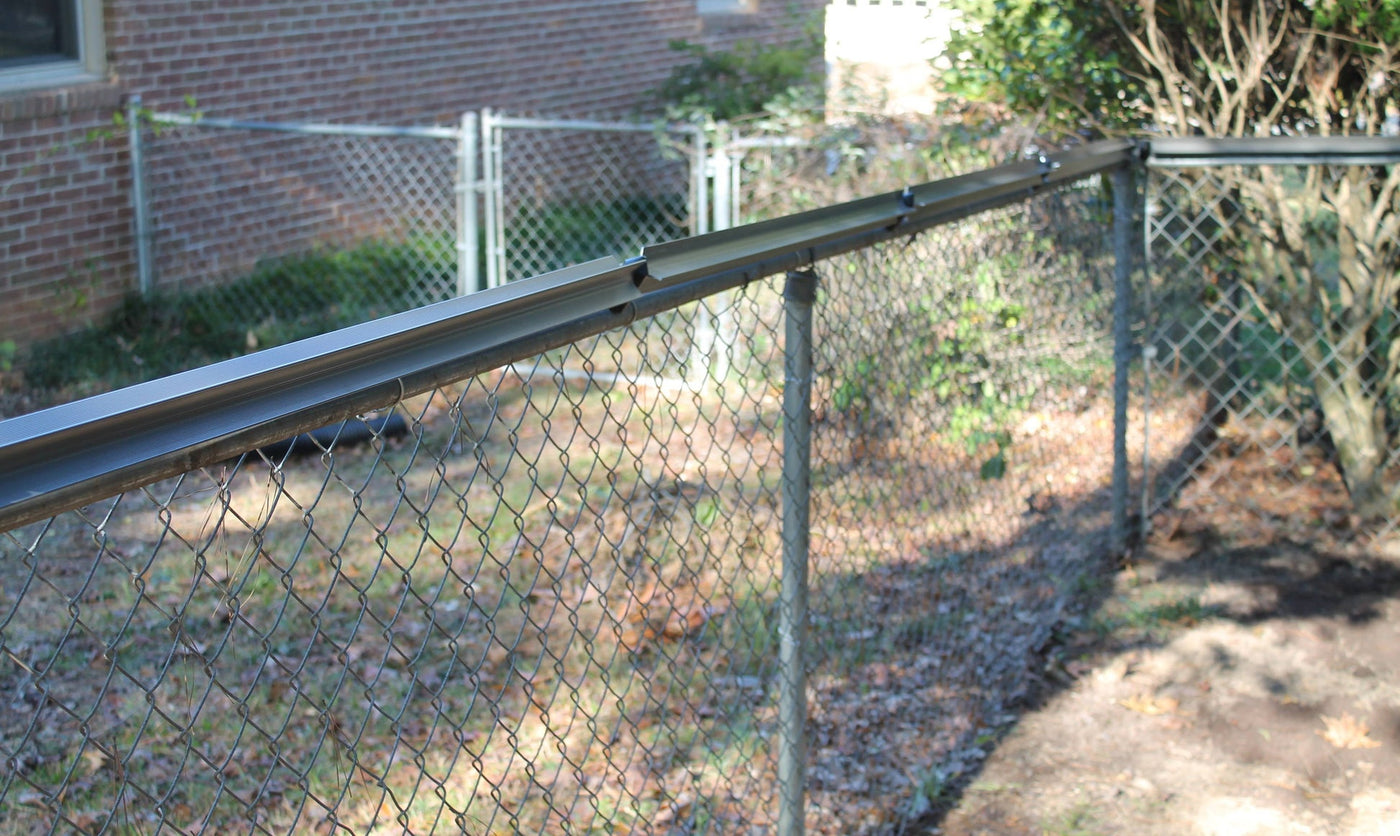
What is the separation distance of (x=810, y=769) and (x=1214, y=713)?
1399mm

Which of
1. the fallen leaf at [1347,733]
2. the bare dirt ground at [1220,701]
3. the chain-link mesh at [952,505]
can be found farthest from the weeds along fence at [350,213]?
the fallen leaf at [1347,733]

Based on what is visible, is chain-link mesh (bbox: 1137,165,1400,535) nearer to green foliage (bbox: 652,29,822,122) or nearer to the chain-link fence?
the chain-link fence

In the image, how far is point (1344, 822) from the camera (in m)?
3.47

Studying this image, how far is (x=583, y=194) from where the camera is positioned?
11547 millimetres

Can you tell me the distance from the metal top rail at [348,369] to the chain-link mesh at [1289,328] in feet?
10.7

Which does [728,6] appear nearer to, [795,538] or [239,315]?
[239,315]

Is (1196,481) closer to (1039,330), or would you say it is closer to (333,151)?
(1039,330)

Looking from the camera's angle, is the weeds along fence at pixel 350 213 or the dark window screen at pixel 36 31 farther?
the weeds along fence at pixel 350 213

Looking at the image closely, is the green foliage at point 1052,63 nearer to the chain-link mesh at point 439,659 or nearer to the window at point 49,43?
the chain-link mesh at point 439,659

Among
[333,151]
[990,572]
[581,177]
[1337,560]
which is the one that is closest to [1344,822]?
[990,572]

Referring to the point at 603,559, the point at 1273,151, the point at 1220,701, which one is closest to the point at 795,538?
the point at 1220,701

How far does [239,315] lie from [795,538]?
696 cm

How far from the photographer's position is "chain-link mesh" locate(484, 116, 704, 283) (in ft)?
33.5

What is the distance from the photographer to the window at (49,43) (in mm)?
7656
